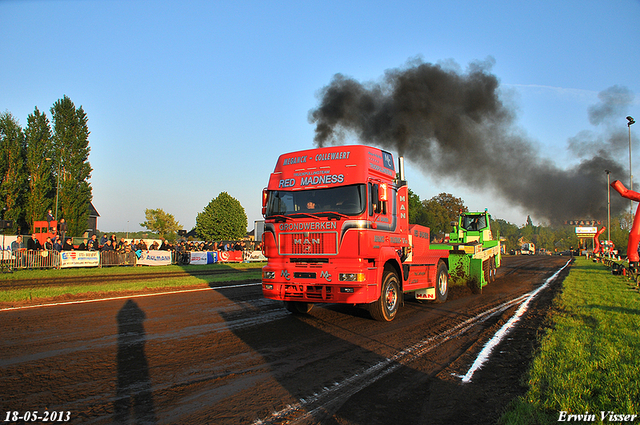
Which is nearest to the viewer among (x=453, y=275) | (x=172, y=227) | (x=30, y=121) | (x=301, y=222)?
(x=301, y=222)

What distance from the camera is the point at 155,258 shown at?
26.8 meters

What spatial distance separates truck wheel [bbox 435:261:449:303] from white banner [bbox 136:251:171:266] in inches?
800

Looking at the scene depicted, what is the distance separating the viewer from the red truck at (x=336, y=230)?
26.0 ft

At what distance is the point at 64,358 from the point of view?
18.3 feet

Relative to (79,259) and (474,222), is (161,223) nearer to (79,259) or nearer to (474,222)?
(79,259)

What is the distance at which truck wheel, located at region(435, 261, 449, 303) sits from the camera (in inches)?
464

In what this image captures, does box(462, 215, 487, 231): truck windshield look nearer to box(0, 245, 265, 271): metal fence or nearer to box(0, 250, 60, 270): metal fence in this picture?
box(0, 245, 265, 271): metal fence

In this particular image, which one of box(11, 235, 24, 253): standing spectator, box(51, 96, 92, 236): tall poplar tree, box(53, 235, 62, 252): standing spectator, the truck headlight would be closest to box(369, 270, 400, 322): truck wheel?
the truck headlight

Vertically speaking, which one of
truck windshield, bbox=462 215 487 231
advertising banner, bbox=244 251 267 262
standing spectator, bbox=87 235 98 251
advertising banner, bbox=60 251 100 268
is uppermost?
truck windshield, bbox=462 215 487 231

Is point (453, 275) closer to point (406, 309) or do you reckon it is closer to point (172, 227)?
point (406, 309)

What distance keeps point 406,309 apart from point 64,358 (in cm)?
775

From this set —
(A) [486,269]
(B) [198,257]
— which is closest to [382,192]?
(A) [486,269]

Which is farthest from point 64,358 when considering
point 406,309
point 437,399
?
point 406,309

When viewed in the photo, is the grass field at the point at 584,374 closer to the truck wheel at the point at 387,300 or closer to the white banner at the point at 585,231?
the truck wheel at the point at 387,300
